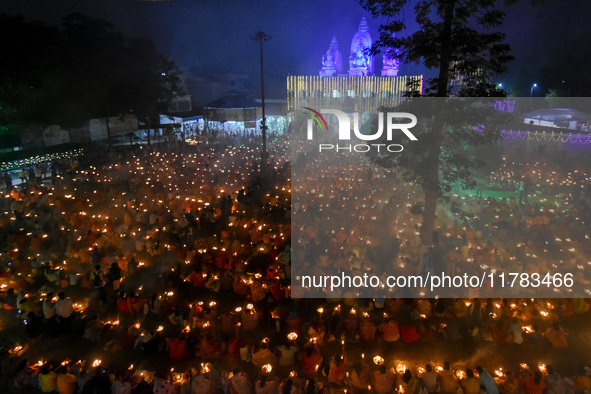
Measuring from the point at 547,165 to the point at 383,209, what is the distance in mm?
13854

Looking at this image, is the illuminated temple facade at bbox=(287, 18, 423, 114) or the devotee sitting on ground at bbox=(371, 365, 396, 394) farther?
the illuminated temple facade at bbox=(287, 18, 423, 114)

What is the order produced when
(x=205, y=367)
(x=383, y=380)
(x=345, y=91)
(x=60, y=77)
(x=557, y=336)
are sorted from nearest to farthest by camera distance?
1. (x=383, y=380)
2. (x=205, y=367)
3. (x=557, y=336)
4. (x=60, y=77)
5. (x=345, y=91)

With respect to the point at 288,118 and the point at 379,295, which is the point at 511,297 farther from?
the point at 288,118

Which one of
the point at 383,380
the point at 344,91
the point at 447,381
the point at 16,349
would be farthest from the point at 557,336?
the point at 344,91

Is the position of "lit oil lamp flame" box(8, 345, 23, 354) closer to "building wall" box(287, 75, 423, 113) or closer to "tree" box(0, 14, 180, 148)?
"tree" box(0, 14, 180, 148)

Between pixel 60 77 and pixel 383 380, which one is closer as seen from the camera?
pixel 383 380

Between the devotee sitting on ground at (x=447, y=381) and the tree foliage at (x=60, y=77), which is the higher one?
the tree foliage at (x=60, y=77)

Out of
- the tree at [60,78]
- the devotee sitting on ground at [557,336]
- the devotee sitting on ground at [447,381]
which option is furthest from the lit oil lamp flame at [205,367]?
the tree at [60,78]

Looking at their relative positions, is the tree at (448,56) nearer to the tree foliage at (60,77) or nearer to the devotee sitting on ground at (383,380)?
the devotee sitting on ground at (383,380)

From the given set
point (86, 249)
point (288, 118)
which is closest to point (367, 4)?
point (86, 249)

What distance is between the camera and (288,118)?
46.6m

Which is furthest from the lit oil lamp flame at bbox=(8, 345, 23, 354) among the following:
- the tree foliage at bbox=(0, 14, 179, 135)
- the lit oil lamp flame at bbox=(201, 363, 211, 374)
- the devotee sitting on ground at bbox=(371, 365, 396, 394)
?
the tree foliage at bbox=(0, 14, 179, 135)

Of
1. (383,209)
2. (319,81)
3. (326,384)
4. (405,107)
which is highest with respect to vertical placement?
(319,81)

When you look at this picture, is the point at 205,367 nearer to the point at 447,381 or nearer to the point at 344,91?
the point at 447,381
